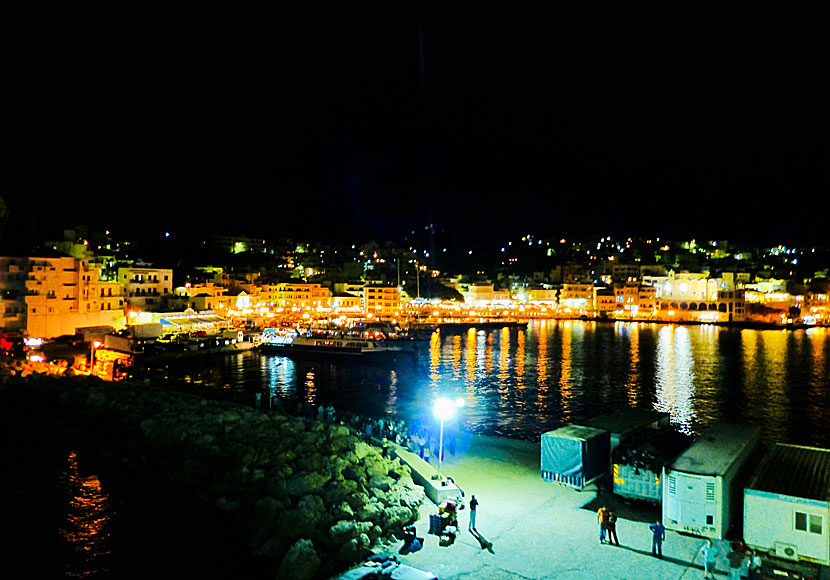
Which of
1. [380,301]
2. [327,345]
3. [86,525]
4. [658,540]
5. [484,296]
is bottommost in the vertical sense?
[86,525]

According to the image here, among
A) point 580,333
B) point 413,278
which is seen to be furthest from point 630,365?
point 413,278

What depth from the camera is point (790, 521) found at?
8.07 metres

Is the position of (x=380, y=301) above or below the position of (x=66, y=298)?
below

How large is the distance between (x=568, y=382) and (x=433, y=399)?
924cm

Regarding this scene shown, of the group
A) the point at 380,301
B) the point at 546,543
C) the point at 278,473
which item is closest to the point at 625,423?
the point at 546,543

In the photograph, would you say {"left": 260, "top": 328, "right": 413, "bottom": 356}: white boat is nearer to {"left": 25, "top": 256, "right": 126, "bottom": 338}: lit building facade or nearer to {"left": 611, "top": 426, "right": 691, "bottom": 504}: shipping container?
{"left": 25, "top": 256, "right": 126, "bottom": 338}: lit building facade

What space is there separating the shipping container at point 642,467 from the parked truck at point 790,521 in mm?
1590

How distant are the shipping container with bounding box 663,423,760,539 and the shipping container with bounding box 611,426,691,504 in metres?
0.74

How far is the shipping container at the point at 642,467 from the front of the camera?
1015cm

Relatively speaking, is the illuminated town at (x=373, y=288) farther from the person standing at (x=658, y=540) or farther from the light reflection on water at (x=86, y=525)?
the person standing at (x=658, y=540)

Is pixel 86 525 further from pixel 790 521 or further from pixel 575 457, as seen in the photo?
pixel 790 521

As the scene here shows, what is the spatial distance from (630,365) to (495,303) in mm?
59039

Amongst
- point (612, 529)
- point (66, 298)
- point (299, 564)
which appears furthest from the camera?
point (66, 298)

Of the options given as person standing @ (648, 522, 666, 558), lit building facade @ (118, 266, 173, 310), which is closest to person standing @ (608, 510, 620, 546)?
person standing @ (648, 522, 666, 558)
